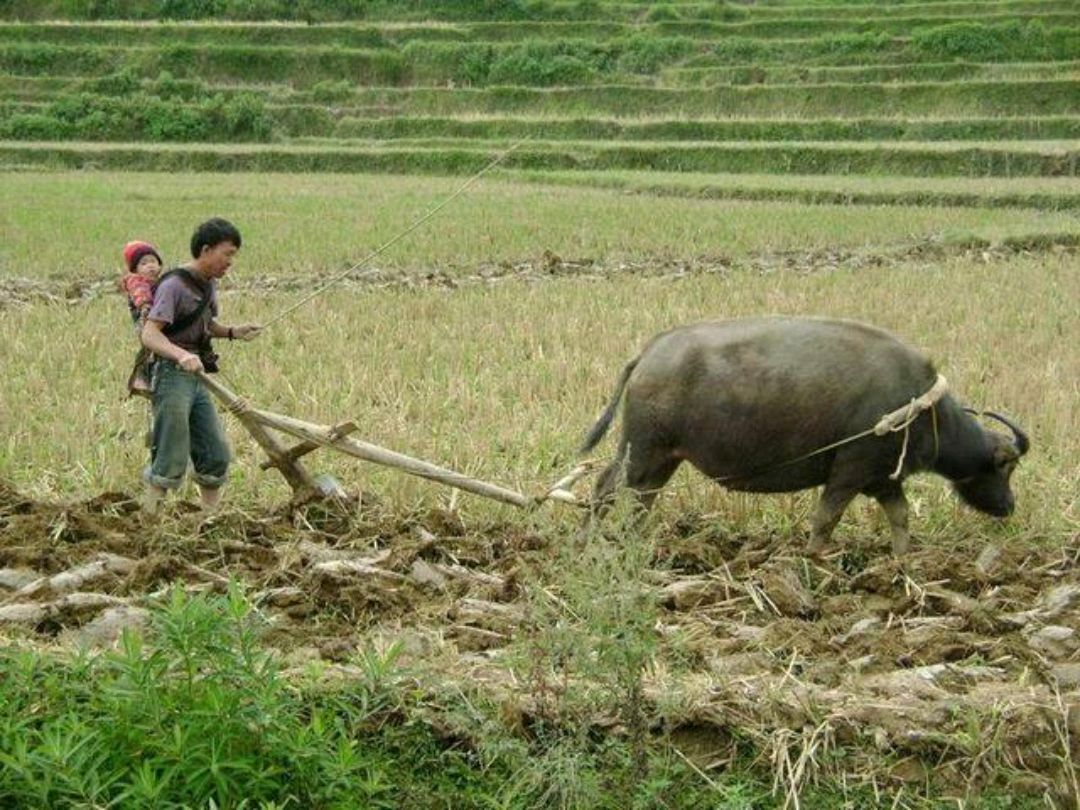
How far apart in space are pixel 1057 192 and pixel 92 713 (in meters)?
17.6

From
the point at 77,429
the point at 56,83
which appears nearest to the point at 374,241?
the point at 77,429

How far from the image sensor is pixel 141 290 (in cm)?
580

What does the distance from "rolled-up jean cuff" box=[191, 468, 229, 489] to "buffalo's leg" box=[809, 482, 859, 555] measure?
7.27 ft

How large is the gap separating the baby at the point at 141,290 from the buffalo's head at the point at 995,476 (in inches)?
118

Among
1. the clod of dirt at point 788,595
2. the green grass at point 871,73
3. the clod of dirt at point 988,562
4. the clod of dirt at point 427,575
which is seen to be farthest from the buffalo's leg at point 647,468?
the green grass at point 871,73

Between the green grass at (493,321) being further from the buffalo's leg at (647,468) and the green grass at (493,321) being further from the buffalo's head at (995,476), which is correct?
the buffalo's leg at (647,468)

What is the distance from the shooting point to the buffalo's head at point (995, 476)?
5.52 meters

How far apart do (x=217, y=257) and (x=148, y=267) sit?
439 millimetres

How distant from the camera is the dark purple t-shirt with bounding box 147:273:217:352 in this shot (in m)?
5.55

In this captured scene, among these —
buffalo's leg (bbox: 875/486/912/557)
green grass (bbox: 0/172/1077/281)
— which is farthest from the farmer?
green grass (bbox: 0/172/1077/281)

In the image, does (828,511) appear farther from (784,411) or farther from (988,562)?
(988,562)

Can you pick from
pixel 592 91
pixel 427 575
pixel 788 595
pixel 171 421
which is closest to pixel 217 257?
Answer: pixel 171 421

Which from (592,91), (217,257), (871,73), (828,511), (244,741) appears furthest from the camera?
(592,91)

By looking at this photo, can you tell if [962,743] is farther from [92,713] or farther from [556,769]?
[92,713]
